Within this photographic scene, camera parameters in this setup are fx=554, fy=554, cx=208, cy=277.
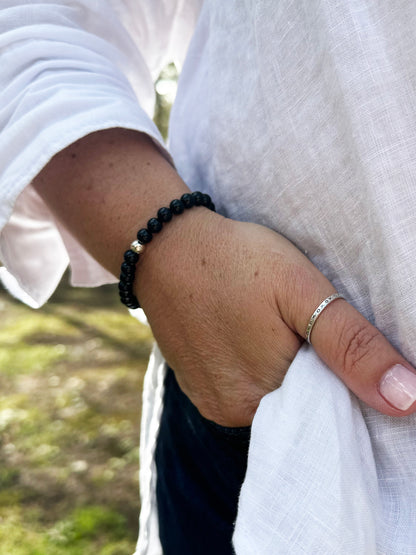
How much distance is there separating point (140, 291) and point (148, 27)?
671mm

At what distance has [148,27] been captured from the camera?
127cm

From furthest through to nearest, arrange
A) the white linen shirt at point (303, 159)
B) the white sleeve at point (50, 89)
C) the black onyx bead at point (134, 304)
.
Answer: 1. the black onyx bead at point (134, 304)
2. the white sleeve at point (50, 89)
3. the white linen shirt at point (303, 159)

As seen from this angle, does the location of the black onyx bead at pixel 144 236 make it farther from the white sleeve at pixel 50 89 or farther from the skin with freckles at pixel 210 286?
the white sleeve at pixel 50 89

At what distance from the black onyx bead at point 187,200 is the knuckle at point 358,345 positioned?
1.09 ft

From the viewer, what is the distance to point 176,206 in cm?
91

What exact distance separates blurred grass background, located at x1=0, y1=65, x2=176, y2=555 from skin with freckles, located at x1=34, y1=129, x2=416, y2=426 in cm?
221

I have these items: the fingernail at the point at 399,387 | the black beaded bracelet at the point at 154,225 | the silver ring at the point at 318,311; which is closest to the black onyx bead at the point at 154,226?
the black beaded bracelet at the point at 154,225

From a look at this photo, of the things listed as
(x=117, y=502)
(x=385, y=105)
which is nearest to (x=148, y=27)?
(x=385, y=105)

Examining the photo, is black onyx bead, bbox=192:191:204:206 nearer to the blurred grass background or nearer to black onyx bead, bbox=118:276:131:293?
black onyx bead, bbox=118:276:131:293

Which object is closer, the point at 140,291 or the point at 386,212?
the point at 386,212

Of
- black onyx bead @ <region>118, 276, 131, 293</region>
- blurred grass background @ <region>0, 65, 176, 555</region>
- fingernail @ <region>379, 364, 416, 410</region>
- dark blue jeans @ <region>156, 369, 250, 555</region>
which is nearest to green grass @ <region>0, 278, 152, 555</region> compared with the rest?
blurred grass background @ <region>0, 65, 176, 555</region>

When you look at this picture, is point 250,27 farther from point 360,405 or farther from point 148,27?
point 360,405

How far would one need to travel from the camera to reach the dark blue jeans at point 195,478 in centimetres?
105

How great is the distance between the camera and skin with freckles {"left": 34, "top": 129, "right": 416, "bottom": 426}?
0.78 metres
